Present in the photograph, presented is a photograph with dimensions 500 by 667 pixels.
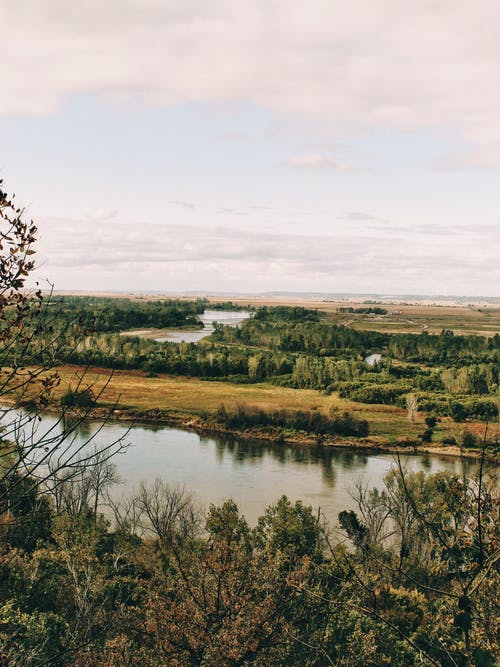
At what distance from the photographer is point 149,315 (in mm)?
151750

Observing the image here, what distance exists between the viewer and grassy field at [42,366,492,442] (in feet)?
175

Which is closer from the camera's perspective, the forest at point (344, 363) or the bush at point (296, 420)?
the bush at point (296, 420)

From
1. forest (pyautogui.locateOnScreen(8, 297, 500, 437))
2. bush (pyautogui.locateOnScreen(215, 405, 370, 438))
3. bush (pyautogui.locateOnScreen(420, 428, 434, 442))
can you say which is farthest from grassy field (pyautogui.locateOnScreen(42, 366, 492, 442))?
forest (pyautogui.locateOnScreen(8, 297, 500, 437))

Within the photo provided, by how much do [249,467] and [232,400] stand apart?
20.8 metres

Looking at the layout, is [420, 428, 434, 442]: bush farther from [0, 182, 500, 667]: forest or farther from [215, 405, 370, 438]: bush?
[0, 182, 500, 667]: forest

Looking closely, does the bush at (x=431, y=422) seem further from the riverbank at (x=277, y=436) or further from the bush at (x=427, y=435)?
the riverbank at (x=277, y=436)

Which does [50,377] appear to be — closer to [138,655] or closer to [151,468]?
[138,655]

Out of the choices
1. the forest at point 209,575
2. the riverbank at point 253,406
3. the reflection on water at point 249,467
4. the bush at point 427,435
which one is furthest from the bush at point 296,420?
the forest at point 209,575

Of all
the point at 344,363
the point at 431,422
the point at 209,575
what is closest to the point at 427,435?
the point at 431,422

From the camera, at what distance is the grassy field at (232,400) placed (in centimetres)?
5344

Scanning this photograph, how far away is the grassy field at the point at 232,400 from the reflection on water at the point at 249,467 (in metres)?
5.51

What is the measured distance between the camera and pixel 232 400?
62.2 meters

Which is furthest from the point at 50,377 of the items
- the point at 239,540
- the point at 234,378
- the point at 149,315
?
the point at 149,315

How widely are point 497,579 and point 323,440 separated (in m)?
39.7
